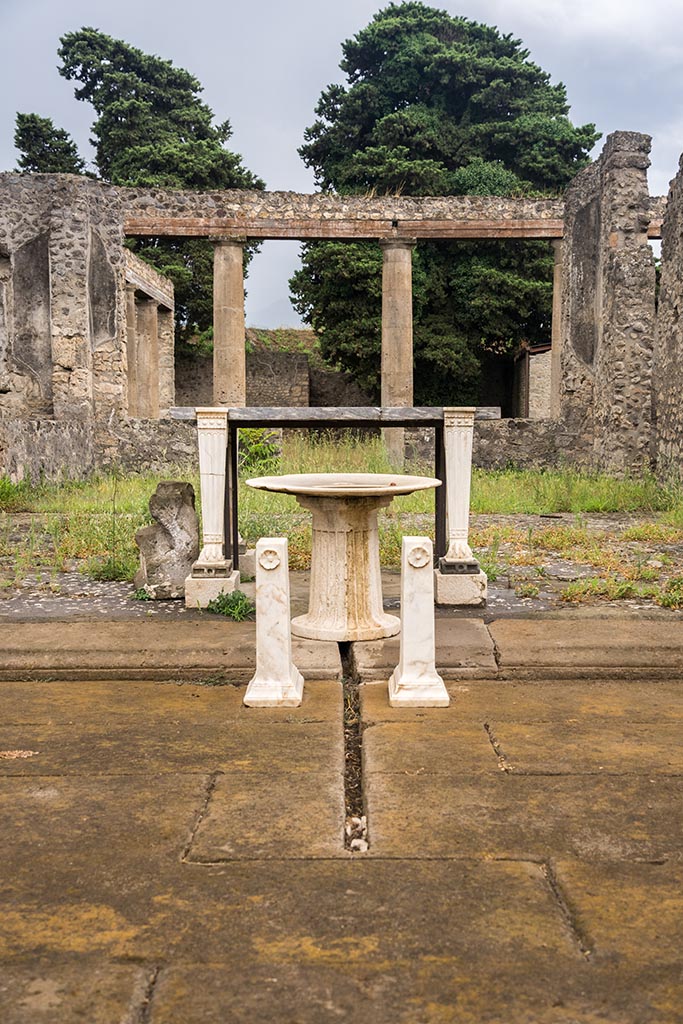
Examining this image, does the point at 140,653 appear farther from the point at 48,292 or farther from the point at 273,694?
the point at 48,292

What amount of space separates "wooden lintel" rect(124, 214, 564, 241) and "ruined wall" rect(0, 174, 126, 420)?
1.20 meters

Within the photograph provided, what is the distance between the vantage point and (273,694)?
362 centimetres

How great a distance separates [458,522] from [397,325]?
38.9 ft

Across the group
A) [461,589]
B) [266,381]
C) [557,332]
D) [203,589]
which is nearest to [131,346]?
[557,332]

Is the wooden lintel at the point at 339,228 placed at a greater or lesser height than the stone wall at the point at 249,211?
lesser

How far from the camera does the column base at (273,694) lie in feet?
11.8

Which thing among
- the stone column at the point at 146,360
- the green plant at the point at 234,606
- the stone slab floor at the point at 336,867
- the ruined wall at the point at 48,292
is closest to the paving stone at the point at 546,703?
the stone slab floor at the point at 336,867

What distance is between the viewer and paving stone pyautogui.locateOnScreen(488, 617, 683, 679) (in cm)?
404

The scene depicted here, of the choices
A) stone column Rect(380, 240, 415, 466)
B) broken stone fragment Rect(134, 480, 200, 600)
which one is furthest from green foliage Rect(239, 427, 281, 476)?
broken stone fragment Rect(134, 480, 200, 600)

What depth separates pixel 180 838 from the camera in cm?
241

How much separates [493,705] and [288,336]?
25.2m

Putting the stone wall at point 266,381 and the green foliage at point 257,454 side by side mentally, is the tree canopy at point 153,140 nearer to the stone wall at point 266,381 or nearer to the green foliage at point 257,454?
the stone wall at point 266,381

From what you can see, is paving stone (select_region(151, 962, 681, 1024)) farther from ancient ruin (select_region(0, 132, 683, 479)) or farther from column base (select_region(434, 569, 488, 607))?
ancient ruin (select_region(0, 132, 683, 479))

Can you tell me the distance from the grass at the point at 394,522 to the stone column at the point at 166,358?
7905mm
